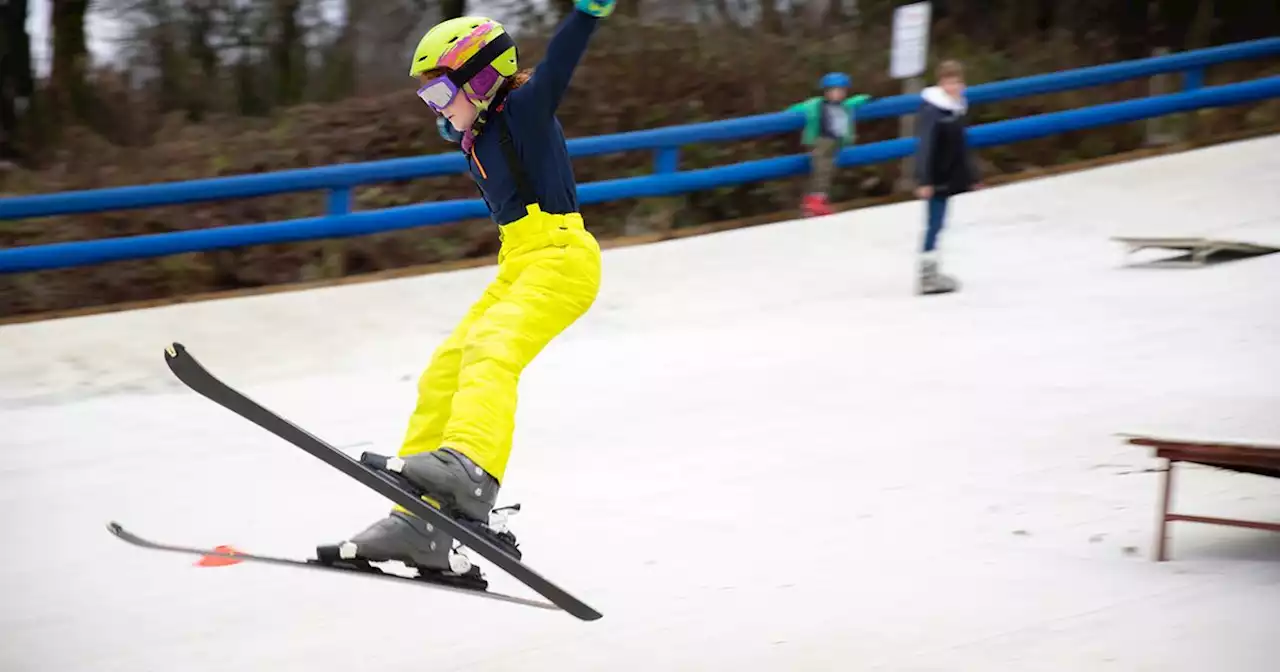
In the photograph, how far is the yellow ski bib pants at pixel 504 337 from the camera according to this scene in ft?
13.1

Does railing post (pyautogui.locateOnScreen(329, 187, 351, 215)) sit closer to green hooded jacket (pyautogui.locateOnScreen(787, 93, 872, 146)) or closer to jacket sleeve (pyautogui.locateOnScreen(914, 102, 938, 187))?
green hooded jacket (pyautogui.locateOnScreen(787, 93, 872, 146))

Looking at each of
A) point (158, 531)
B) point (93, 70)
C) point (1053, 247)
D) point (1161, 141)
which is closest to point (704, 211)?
point (1053, 247)

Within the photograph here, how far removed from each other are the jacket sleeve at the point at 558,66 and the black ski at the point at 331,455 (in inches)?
44.5

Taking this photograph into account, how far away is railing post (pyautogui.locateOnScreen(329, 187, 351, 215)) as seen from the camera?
10.1m

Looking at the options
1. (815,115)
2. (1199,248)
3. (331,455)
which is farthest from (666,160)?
(331,455)

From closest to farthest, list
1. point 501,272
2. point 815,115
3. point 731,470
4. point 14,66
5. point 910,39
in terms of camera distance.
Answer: point 501,272, point 731,470, point 815,115, point 910,39, point 14,66

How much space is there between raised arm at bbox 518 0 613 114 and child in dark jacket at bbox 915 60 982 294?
5.82 meters

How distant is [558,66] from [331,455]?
50.0 inches

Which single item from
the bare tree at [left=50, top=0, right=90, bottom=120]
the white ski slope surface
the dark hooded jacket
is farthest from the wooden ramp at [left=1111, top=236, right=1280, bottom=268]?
the bare tree at [left=50, top=0, right=90, bottom=120]

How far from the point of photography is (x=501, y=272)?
430 centimetres

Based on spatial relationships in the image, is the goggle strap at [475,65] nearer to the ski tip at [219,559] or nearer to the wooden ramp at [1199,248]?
the ski tip at [219,559]

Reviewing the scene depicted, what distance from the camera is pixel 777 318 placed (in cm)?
919

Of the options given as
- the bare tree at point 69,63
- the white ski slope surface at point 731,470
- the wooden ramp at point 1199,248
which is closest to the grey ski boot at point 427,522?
the white ski slope surface at point 731,470

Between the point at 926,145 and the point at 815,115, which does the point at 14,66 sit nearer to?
the point at 815,115
